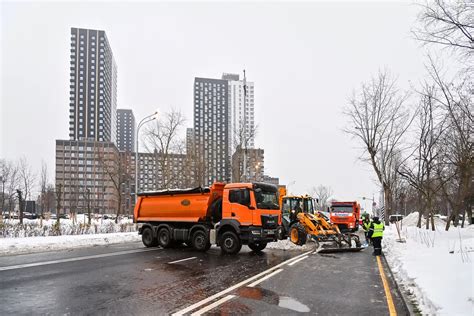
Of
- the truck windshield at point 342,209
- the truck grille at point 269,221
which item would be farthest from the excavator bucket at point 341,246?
the truck windshield at point 342,209

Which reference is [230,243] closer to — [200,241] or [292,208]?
[200,241]

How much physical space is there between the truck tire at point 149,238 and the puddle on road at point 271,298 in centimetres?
1101

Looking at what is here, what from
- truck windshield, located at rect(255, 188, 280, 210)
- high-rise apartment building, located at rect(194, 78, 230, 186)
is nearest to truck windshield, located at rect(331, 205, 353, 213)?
truck windshield, located at rect(255, 188, 280, 210)

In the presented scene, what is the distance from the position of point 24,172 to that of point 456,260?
200 ft

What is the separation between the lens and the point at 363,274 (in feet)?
37.0

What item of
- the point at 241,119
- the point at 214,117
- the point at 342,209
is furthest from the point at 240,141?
the point at 214,117

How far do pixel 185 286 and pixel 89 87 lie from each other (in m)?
167

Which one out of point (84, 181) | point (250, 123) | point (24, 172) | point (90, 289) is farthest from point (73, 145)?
point (90, 289)

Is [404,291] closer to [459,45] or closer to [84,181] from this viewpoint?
[459,45]

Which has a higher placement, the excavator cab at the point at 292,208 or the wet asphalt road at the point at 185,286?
the excavator cab at the point at 292,208

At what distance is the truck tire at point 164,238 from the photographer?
18075mm

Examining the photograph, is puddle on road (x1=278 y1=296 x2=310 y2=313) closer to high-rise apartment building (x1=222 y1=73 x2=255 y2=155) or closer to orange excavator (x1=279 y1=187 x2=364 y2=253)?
orange excavator (x1=279 y1=187 x2=364 y2=253)

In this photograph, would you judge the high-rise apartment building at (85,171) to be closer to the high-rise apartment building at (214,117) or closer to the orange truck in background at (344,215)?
the high-rise apartment building at (214,117)

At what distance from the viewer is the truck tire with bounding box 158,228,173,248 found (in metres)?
18.1
